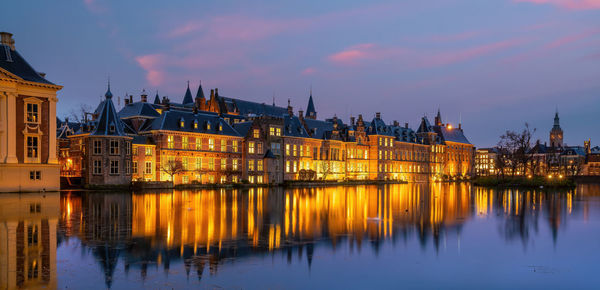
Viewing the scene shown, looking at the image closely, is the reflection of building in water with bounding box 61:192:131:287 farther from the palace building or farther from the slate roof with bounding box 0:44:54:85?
the palace building

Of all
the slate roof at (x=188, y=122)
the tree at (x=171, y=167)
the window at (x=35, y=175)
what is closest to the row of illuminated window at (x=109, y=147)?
the tree at (x=171, y=167)

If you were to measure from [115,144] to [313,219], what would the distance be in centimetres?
3799

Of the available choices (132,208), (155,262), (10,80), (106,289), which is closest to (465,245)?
(155,262)

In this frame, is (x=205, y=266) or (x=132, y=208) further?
(x=132, y=208)

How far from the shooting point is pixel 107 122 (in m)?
55.5

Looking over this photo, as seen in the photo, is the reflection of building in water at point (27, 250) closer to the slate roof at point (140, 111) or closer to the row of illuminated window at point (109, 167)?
the row of illuminated window at point (109, 167)

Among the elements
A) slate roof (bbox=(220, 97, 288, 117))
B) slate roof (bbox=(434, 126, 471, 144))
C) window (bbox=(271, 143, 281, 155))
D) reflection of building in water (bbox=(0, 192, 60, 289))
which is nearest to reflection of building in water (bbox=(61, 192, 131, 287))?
reflection of building in water (bbox=(0, 192, 60, 289))

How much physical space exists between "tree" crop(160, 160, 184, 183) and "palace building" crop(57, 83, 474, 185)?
12 centimetres

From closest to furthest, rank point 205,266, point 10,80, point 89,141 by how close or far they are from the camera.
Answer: point 205,266
point 10,80
point 89,141

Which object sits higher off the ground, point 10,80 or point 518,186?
point 10,80

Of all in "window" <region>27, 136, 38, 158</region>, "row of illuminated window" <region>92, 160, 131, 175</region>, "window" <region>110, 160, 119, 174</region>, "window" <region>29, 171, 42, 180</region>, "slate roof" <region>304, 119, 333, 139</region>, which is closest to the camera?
"window" <region>29, 171, 42, 180</region>

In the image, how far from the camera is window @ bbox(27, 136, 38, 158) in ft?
151

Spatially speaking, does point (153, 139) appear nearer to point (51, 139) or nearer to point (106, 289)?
point (51, 139)

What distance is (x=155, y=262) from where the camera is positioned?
13633mm
